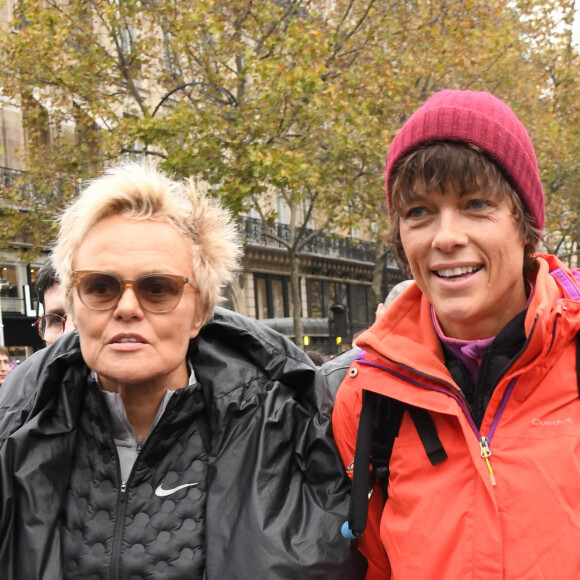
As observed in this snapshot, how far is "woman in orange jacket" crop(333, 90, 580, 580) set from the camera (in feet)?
7.23

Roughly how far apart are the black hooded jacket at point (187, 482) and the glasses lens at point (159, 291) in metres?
0.29

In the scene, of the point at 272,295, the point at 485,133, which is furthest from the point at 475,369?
the point at 272,295

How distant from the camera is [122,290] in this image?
8.68ft

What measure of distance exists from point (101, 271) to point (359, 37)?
17778 millimetres

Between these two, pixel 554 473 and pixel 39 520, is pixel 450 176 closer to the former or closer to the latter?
pixel 554 473

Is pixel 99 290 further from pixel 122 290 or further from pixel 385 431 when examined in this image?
pixel 385 431

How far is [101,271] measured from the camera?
2.64 m

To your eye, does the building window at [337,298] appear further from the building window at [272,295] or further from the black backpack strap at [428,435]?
the black backpack strap at [428,435]

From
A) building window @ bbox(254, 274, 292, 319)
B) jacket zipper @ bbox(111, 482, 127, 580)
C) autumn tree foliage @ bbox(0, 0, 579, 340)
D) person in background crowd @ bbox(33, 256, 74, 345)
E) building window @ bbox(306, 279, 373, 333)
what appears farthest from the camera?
building window @ bbox(306, 279, 373, 333)

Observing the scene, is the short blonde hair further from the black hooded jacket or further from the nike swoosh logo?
the nike swoosh logo

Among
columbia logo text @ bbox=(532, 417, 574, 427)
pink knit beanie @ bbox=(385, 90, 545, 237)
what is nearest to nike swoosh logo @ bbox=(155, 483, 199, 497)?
columbia logo text @ bbox=(532, 417, 574, 427)

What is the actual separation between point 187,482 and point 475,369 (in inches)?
36.6

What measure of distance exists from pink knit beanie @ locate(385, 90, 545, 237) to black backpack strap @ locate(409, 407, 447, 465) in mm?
644

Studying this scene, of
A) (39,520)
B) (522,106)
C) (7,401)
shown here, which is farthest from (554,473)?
(522,106)
